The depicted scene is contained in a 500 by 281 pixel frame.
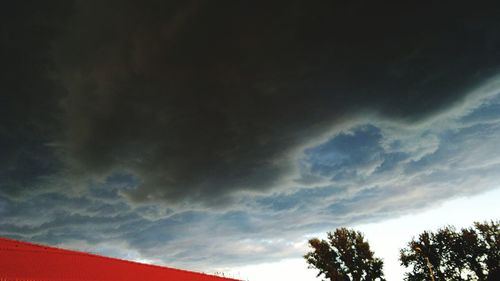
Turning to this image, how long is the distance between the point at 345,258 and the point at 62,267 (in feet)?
216

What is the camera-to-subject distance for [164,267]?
27141 mm

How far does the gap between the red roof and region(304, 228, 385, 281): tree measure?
54291mm

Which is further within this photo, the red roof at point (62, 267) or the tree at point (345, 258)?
the tree at point (345, 258)

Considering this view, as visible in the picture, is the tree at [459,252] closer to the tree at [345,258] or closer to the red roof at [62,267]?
the tree at [345,258]

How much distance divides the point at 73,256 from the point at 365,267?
210 feet

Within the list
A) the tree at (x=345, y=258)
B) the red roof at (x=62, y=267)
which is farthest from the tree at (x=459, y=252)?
the red roof at (x=62, y=267)

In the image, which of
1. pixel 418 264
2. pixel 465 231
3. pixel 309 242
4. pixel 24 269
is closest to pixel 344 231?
pixel 309 242

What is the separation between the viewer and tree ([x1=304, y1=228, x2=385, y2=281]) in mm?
71312

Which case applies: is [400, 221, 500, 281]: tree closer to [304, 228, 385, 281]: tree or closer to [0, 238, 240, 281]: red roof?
[304, 228, 385, 281]: tree

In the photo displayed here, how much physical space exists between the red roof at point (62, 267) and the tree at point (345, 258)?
2137 inches

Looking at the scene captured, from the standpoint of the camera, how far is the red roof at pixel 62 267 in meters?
15.2

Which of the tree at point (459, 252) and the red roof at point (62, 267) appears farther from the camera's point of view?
the tree at point (459, 252)

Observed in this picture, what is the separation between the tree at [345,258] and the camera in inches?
2808

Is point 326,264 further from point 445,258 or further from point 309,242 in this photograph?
point 445,258
